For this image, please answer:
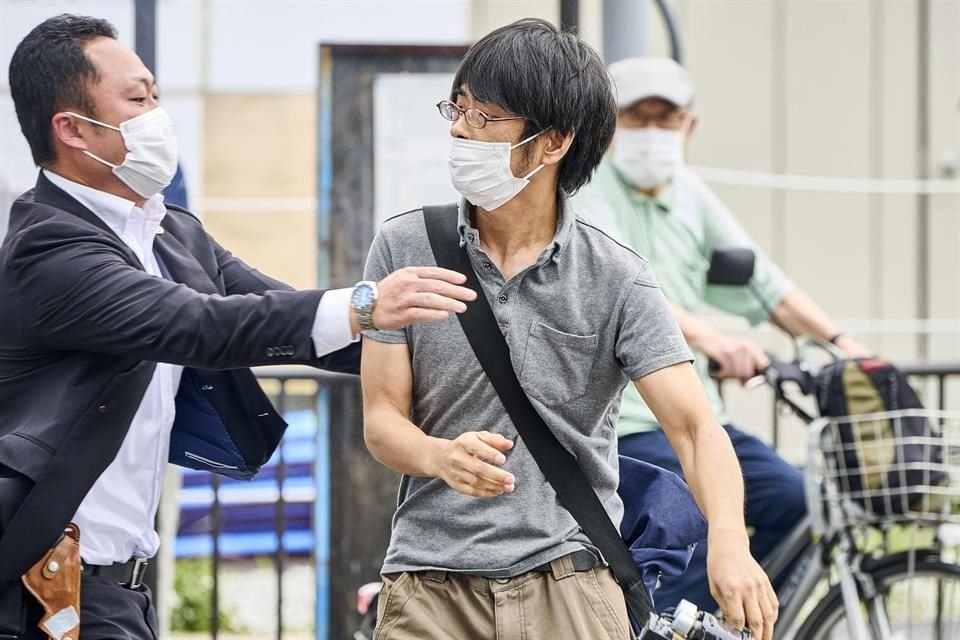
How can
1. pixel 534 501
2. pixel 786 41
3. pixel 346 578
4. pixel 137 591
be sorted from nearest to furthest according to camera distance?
pixel 534 501 → pixel 137 591 → pixel 346 578 → pixel 786 41

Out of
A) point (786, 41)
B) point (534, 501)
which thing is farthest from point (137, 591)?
point (786, 41)

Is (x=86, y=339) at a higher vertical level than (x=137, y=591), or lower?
higher

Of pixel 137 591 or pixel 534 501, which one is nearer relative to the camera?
pixel 534 501

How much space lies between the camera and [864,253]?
39.4 feet

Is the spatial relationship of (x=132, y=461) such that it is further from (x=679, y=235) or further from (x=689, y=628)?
(x=679, y=235)

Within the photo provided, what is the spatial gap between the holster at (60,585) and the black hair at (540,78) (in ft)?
3.83

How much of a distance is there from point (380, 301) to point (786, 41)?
9716 millimetres

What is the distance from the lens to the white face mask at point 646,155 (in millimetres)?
4332

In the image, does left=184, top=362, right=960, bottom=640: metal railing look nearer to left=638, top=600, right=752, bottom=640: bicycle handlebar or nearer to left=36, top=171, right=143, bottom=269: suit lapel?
left=36, top=171, right=143, bottom=269: suit lapel

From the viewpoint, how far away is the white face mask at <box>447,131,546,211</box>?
8.91ft

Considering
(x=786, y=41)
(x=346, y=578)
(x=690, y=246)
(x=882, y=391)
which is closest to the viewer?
(x=882, y=391)

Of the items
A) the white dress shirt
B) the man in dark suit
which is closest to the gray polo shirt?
the man in dark suit

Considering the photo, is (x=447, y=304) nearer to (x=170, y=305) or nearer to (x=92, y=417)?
(x=170, y=305)

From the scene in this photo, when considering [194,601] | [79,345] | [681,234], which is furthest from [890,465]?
[194,601]
